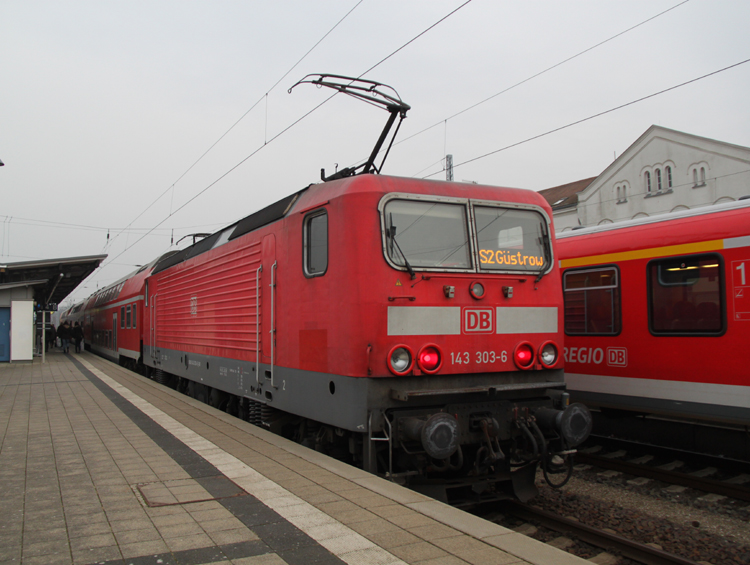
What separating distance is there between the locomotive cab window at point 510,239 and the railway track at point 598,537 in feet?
7.54

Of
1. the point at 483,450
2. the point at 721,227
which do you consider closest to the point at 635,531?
the point at 483,450

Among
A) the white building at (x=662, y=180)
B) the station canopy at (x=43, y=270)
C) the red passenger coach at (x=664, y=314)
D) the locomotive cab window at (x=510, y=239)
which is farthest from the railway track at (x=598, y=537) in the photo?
the white building at (x=662, y=180)

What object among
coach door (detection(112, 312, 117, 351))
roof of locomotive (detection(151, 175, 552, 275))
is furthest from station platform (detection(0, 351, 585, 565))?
coach door (detection(112, 312, 117, 351))

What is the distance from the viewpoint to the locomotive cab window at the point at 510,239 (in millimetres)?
5965

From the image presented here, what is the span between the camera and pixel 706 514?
583 centimetres

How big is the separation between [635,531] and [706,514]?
1.03m

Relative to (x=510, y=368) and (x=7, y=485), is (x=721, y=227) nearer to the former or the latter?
(x=510, y=368)

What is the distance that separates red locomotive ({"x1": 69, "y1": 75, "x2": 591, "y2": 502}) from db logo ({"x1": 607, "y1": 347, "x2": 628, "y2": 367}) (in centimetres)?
211

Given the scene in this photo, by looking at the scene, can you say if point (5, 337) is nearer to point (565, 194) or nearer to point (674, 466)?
point (674, 466)

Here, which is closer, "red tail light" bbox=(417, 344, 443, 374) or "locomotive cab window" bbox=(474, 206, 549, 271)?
"red tail light" bbox=(417, 344, 443, 374)

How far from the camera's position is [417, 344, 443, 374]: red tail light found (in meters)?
5.38

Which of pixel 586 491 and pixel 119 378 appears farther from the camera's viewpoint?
pixel 119 378

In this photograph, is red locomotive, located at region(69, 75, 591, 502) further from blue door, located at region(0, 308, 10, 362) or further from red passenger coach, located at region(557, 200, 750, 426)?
blue door, located at region(0, 308, 10, 362)

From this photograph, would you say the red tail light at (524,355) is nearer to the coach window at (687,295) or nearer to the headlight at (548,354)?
the headlight at (548,354)
